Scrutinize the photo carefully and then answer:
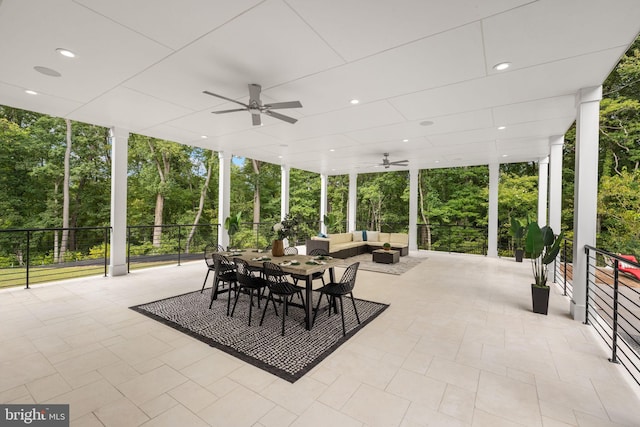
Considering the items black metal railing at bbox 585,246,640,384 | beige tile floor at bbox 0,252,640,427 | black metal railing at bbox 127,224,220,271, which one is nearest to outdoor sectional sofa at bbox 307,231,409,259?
beige tile floor at bbox 0,252,640,427

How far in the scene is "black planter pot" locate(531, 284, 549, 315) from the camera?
148 inches

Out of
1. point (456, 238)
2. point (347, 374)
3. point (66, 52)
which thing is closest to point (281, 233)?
point (347, 374)

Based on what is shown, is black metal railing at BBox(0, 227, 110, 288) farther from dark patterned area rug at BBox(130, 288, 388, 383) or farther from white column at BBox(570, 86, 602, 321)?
white column at BBox(570, 86, 602, 321)

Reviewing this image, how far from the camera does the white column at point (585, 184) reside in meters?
3.46

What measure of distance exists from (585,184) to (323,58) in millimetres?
3684

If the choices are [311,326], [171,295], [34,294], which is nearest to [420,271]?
[311,326]

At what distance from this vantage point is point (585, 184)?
350 cm

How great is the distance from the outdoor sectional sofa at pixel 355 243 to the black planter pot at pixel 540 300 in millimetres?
4542

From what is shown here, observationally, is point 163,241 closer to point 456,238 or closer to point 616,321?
point 456,238

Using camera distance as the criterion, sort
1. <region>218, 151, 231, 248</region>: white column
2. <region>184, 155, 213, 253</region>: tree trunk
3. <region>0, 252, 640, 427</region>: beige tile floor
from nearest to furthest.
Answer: <region>0, 252, 640, 427</region>: beige tile floor
<region>218, 151, 231, 248</region>: white column
<region>184, 155, 213, 253</region>: tree trunk

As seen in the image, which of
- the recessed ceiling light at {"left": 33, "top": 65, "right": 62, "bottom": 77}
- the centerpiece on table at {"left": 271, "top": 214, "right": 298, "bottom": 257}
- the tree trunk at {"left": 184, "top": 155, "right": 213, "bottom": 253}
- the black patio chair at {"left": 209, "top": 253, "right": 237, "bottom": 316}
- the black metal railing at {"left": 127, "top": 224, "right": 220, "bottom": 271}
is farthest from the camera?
the tree trunk at {"left": 184, "top": 155, "right": 213, "bottom": 253}

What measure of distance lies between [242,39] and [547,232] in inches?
184

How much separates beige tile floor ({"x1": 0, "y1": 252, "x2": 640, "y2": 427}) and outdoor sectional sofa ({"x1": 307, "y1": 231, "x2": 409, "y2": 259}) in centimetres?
413

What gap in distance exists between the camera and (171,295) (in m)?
4.39
